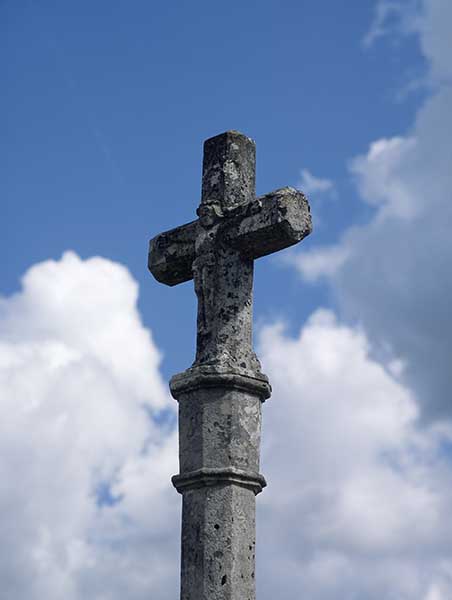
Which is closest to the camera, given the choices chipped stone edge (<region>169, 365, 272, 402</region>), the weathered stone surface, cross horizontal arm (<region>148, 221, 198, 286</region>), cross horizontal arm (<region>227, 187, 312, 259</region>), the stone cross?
the weathered stone surface

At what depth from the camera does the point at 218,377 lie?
8.42 metres

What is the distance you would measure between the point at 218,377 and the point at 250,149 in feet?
6.87

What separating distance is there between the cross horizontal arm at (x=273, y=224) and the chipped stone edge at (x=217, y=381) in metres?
1.01

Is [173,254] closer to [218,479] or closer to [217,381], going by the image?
[217,381]

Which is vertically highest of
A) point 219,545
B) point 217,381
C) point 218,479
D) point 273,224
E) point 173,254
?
point 173,254

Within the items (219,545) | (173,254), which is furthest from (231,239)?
(219,545)

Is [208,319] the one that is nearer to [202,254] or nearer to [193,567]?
[202,254]

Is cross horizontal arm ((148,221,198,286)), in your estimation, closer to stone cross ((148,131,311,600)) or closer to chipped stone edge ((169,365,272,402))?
stone cross ((148,131,311,600))

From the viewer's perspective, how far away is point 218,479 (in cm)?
823

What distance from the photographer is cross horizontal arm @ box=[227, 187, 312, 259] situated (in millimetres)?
8680

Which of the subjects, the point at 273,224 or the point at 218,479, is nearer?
the point at 218,479

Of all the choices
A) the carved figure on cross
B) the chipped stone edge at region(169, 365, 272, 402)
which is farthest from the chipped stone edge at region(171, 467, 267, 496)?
the carved figure on cross

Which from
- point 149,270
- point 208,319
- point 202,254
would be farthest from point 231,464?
point 149,270

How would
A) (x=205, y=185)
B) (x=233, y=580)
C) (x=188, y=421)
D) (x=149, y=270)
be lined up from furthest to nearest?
1. (x=149, y=270)
2. (x=205, y=185)
3. (x=188, y=421)
4. (x=233, y=580)
